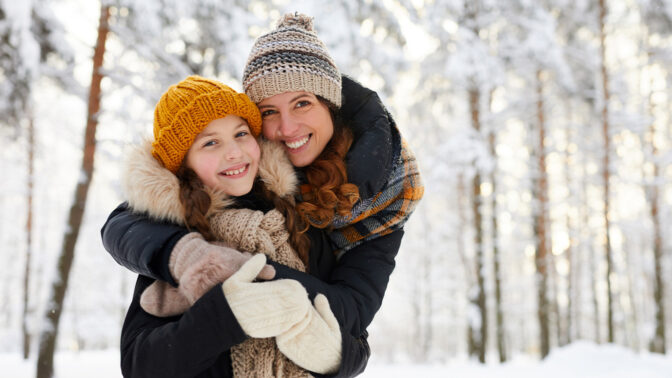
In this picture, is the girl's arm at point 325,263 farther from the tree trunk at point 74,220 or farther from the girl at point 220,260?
the tree trunk at point 74,220

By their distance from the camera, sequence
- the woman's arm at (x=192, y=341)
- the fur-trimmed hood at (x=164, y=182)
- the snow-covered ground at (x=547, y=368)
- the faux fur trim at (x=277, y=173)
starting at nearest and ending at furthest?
the woman's arm at (x=192, y=341) → the fur-trimmed hood at (x=164, y=182) → the faux fur trim at (x=277, y=173) → the snow-covered ground at (x=547, y=368)

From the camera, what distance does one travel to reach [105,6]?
18.6 ft

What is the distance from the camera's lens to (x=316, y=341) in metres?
1.59

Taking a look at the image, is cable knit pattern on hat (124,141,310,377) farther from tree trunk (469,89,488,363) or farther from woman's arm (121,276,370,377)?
tree trunk (469,89,488,363)

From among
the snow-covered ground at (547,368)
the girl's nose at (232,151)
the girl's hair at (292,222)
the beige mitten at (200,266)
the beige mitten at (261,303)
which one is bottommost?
the snow-covered ground at (547,368)

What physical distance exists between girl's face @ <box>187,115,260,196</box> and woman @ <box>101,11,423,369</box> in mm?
271

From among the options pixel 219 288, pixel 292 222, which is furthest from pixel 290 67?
pixel 219 288

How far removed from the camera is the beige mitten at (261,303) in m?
1.46

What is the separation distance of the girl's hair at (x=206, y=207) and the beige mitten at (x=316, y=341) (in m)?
0.31

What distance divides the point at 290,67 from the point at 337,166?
0.52m

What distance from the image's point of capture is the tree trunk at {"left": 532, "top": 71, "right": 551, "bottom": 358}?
11.0 meters

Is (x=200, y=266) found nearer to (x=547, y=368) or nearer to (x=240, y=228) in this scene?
(x=240, y=228)

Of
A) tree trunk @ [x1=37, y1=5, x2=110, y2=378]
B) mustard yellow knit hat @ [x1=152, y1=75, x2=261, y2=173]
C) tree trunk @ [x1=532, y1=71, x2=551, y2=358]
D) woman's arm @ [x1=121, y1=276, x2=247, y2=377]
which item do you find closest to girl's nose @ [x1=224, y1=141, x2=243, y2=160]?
mustard yellow knit hat @ [x1=152, y1=75, x2=261, y2=173]

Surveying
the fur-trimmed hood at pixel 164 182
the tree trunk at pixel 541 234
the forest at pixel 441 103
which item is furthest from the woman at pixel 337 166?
the tree trunk at pixel 541 234
